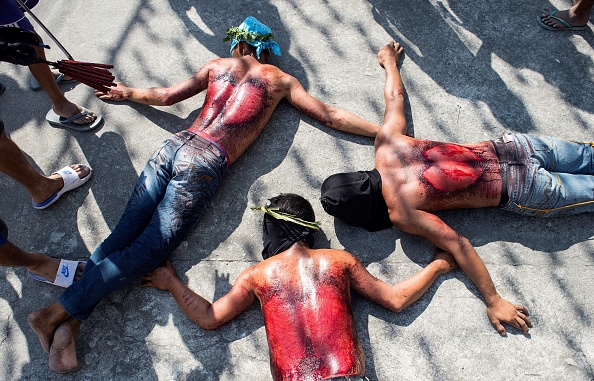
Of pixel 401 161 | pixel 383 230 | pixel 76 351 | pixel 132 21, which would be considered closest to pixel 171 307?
pixel 76 351

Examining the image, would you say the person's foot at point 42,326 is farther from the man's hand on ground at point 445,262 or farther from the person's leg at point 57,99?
the man's hand on ground at point 445,262

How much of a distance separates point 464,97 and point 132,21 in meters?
3.06

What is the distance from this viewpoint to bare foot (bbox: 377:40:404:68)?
3.89 metres

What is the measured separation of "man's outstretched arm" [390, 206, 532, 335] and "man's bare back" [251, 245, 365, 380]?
564mm

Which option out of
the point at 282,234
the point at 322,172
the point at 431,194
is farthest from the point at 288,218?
the point at 431,194

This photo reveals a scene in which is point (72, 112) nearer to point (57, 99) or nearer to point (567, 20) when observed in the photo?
point (57, 99)

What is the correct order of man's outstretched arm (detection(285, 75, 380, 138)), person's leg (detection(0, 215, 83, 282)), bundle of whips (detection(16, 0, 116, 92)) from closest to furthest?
1. person's leg (detection(0, 215, 83, 282))
2. bundle of whips (detection(16, 0, 116, 92))
3. man's outstretched arm (detection(285, 75, 380, 138))

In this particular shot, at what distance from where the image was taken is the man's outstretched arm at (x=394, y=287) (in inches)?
117

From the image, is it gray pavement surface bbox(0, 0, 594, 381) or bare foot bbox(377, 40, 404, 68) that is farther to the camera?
bare foot bbox(377, 40, 404, 68)

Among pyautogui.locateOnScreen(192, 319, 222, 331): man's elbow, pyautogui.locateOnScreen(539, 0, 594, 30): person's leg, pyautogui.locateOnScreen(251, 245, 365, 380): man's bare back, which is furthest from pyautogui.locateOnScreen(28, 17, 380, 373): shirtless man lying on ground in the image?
pyautogui.locateOnScreen(539, 0, 594, 30): person's leg

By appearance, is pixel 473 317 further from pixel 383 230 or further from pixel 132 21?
pixel 132 21

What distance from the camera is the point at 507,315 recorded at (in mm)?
2975

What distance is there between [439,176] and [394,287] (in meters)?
0.79

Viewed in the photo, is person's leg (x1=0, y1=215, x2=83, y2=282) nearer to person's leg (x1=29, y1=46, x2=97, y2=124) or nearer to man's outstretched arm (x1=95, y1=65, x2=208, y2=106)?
person's leg (x1=29, y1=46, x2=97, y2=124)
